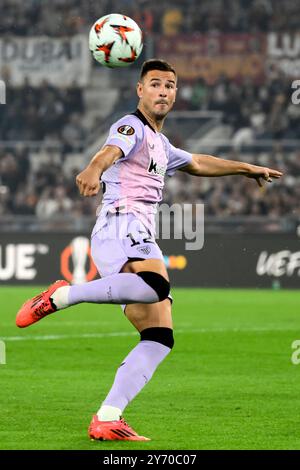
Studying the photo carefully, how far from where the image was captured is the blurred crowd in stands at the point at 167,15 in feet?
88.0

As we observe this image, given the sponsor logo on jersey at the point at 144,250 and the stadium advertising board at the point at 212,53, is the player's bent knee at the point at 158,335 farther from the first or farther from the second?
the stadium advertising board at the point at 212,53

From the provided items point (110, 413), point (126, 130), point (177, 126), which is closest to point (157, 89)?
point (126, 130)

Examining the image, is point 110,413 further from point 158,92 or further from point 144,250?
point 158,92

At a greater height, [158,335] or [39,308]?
[39,308]

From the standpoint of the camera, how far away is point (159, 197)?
6.52m

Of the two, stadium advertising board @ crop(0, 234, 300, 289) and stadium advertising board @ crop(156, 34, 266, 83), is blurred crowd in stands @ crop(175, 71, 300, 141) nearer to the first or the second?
stadium advertising board @ crop(156, 34, 266, 83)

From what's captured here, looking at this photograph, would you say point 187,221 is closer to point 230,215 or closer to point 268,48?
point 230,215

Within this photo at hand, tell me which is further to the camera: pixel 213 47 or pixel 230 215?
pixel 213 47

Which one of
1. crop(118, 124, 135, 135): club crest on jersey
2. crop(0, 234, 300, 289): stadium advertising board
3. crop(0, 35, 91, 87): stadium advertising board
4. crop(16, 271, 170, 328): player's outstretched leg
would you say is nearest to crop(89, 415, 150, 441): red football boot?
crop(16, 271, 170, 328): player's outstretched leg

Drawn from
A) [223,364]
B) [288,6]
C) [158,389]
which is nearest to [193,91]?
[288,6]

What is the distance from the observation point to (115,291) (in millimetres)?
5938

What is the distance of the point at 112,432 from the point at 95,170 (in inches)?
55.8

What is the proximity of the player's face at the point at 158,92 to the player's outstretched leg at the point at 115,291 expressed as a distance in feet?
3.11

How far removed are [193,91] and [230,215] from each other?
4.66 m
